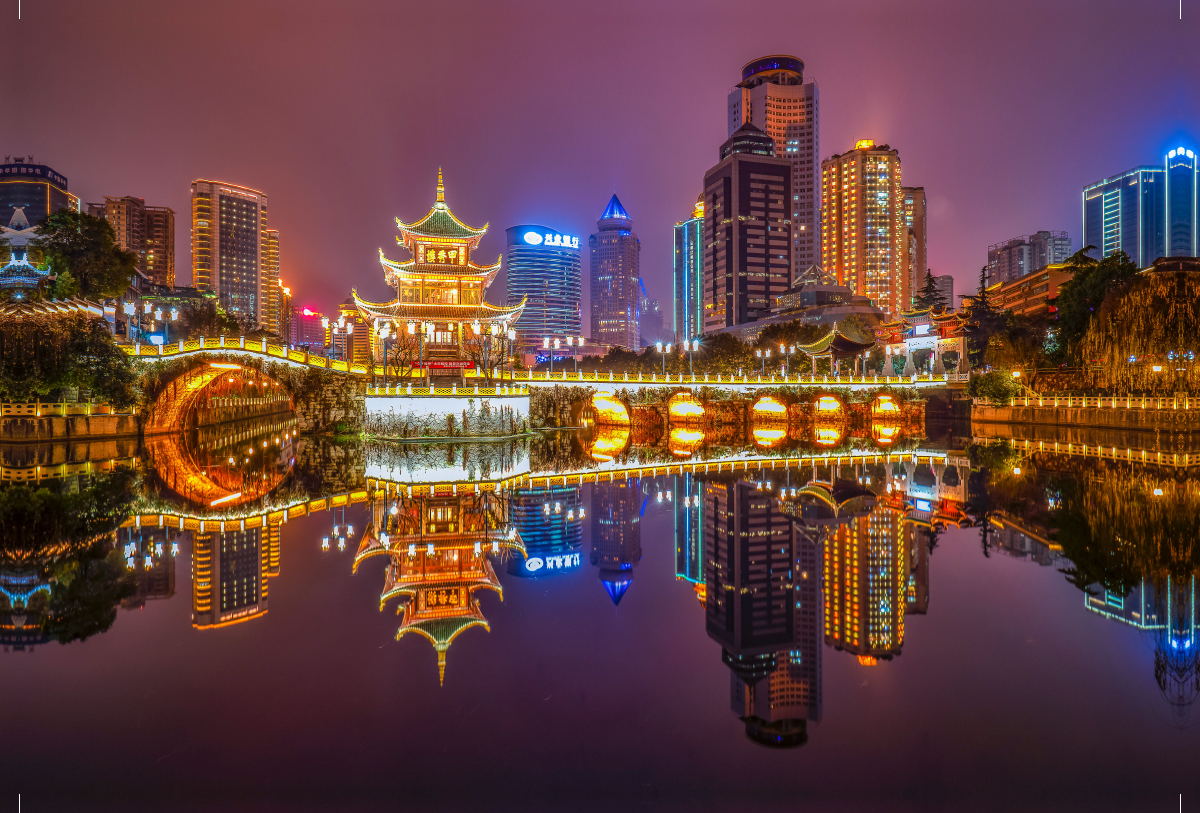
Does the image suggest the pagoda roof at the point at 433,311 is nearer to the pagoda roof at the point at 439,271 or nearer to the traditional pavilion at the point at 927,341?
the pagoda roof at the point at 439,271

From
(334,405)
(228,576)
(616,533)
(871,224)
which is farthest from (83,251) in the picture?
(871,224)

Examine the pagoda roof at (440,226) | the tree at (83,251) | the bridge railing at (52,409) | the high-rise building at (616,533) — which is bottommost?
the high-rise building at (616,533)

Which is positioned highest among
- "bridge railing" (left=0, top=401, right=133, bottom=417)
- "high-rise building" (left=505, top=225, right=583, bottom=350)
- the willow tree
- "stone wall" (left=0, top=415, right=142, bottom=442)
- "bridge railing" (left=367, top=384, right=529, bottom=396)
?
"high-rise building" (left=505, top=225, right=583, bottom=350)

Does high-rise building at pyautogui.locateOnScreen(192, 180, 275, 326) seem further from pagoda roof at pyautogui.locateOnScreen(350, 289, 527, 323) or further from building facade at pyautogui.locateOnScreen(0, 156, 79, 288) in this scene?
pagoda roof at pyautogui.locateOnScreen(350, 289, 527, 323)

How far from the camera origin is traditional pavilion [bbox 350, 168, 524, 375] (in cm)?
3584

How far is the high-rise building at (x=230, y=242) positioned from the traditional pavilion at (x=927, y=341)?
122 metres

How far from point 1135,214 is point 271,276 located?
183 meters

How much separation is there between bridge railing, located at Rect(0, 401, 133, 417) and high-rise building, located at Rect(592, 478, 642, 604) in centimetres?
2456

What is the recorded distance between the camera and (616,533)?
35.1ft

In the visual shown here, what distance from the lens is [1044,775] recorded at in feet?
11.7

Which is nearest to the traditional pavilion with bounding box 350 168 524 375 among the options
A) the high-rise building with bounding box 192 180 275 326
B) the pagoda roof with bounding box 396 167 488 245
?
the pagoda roof with bounding box 396 167 488 245

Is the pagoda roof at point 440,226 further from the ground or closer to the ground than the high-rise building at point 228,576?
further from the ground

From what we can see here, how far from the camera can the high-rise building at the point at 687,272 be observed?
6147 inches

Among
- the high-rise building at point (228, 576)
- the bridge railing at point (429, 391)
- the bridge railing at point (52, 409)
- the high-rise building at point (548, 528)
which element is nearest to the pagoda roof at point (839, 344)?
the bridge railing at point (429, 391)
